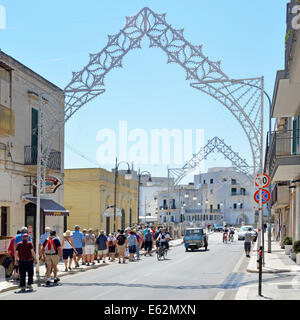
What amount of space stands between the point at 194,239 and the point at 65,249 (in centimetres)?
1693

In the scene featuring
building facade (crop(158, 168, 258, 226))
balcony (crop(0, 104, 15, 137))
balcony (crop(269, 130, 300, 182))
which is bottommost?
building facade (crop(158, 168, 258, 226))

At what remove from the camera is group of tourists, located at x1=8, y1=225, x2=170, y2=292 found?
51.2 ft

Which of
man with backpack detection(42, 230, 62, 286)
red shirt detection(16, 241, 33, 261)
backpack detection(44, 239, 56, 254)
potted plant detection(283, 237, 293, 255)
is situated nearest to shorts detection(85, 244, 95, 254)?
man with backpack detection(42, 230, 62, 286)

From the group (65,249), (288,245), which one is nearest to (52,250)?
(65,249)

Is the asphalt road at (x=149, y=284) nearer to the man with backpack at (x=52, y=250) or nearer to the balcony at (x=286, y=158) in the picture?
the man with backpack at (x=52, y=250)

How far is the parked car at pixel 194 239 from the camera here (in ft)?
119

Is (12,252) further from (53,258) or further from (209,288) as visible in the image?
(209,288)

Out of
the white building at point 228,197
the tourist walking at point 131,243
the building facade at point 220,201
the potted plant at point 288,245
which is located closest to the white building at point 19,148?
the tourist walking at point 131,243

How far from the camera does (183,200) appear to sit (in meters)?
128

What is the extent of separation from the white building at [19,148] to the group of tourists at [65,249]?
2.06 m

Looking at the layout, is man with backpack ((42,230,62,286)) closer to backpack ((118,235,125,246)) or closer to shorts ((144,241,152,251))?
backpack ((118,235,125,246))

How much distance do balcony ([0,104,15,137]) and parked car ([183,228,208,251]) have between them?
55.7 feet

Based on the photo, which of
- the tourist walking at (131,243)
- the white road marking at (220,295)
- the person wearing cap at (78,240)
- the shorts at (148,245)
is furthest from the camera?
the shorts at (148,245)

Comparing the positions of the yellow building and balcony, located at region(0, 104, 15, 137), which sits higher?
balcony, located at region(0, 104, 15, 137)
